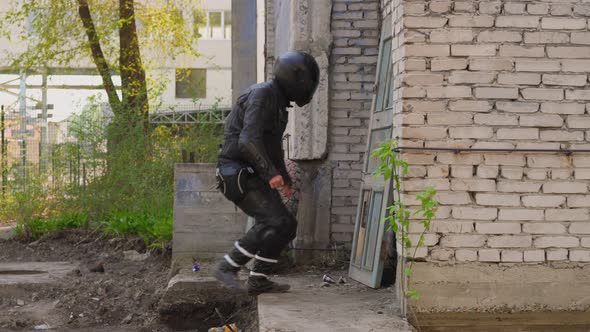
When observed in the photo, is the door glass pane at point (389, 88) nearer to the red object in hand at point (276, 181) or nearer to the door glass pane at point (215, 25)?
the red object in hand at point (276, 181)

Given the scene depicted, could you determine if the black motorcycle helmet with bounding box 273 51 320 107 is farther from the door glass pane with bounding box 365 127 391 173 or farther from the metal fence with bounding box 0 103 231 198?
the metal fence with bounding box 0 103 231 198

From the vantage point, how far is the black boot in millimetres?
6316

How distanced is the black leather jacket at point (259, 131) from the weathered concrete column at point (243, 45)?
4.86 meters

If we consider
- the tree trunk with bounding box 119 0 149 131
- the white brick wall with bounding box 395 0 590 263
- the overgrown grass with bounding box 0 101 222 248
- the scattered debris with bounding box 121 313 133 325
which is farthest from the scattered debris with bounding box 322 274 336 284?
the tree trunk with bounding box 119 0 149 131

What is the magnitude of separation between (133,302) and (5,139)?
799cm

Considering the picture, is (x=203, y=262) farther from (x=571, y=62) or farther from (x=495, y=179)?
(x=571, y=62)

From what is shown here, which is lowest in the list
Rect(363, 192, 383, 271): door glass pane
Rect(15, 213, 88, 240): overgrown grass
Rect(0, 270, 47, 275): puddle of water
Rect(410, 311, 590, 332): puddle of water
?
Result: Rect(0, 270, 47, 275): puddle of water

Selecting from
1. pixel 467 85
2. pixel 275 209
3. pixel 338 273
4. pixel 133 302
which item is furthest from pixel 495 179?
pixel 133 302

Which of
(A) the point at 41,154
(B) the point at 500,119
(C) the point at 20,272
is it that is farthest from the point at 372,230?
(A) the point at 41,154

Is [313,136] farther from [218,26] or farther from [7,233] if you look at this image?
[218,26]

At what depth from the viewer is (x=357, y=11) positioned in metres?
8.12

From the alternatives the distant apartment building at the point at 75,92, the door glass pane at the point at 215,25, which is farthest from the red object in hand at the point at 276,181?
the door glass pane at the point at 215,25

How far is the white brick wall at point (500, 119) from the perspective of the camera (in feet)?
18.1

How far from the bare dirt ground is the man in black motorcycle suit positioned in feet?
4.33
